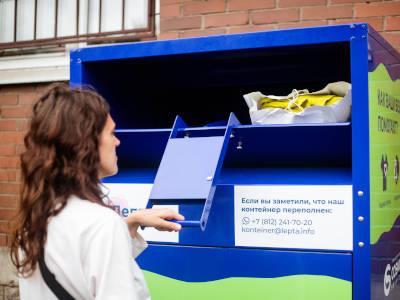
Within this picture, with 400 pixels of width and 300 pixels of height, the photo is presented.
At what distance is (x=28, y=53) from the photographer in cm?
406

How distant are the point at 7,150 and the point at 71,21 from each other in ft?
3.59

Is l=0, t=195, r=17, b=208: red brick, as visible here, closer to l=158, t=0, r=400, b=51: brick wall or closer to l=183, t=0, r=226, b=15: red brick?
l=158, t=0, r=400, b=51: brick wall

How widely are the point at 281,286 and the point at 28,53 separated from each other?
2.95 m

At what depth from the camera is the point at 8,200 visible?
3.93 m

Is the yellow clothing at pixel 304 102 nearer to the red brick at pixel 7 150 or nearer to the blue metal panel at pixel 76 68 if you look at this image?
the blue metal panel at pixel 76 68

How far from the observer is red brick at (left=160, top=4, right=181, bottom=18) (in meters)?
3.60

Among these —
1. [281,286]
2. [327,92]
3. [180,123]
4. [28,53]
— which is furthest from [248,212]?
[28,53]

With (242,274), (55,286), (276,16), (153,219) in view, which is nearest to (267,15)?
(276,16)

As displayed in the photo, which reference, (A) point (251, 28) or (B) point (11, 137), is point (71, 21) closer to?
(B) point (11, 137)

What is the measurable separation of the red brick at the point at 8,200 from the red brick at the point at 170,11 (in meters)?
1.74

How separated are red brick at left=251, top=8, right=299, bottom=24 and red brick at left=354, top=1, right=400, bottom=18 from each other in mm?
380

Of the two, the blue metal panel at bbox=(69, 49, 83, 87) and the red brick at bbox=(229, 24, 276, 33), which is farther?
the red brick at bbox=(229, 24, 276, 33)

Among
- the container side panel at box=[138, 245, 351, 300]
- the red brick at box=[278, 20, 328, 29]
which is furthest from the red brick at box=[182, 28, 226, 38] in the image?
the container side panel at box=[138, 245, 351, 300]

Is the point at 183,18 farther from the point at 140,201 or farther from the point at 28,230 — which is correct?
the point at 28,230
